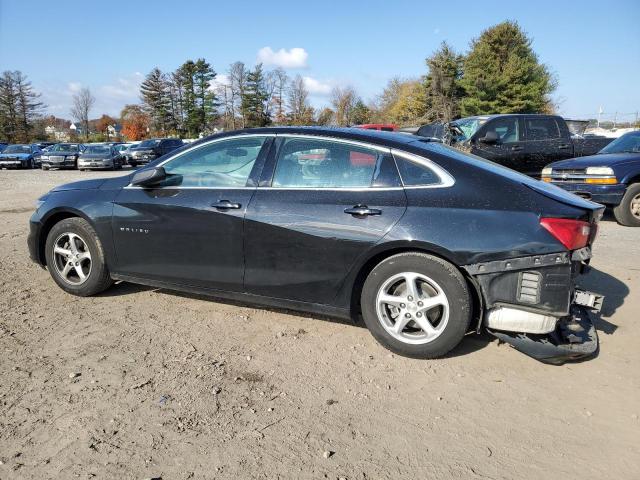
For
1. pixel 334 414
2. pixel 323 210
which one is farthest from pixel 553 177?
pixel 334 414

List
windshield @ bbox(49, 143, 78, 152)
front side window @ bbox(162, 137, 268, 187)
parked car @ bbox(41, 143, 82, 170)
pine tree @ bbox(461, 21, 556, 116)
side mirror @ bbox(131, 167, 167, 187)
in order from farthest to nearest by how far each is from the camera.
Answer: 1. pine tree @ bbox(461, 21, 556, 116)
2. windshield @ bbox(49, 143, 78, 152)
3. parked car @ bbox(41, 143, 82, 170)
4. side mirror @ bbox(131, 167, 167, 187)
5. front side window @ bbox(162, 137, 268, 187)

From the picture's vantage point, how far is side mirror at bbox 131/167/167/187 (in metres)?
3.95

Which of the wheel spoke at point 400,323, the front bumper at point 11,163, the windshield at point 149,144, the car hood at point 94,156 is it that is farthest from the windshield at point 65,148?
the wheel spoke at point 400,323

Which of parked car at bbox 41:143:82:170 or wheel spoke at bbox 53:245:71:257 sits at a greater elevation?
parked car at bbox 41:143:82:170

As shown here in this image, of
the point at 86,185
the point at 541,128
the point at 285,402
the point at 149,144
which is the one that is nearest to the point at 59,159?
the point at 149,144

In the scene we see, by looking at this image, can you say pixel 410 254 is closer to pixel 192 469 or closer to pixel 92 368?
pixel 192 469

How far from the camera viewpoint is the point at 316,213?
3414 mm

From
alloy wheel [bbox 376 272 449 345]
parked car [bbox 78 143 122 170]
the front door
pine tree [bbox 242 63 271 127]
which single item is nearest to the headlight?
alloy wheel [bbox 376 272 449 345]

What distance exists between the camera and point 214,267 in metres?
3.77

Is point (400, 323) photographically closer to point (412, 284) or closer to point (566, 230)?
point (412, 284)

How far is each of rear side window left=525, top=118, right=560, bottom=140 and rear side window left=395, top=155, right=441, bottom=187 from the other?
8.21 m

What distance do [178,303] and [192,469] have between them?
2272 mm

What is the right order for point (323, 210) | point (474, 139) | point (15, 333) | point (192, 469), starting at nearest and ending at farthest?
point (192, 469)
point (323, 210)
point (15, 333)
point (474, 139)

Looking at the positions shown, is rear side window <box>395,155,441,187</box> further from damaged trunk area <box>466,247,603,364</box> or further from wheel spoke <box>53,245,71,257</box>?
wheel spoke <box>53,245,71,257</box>
